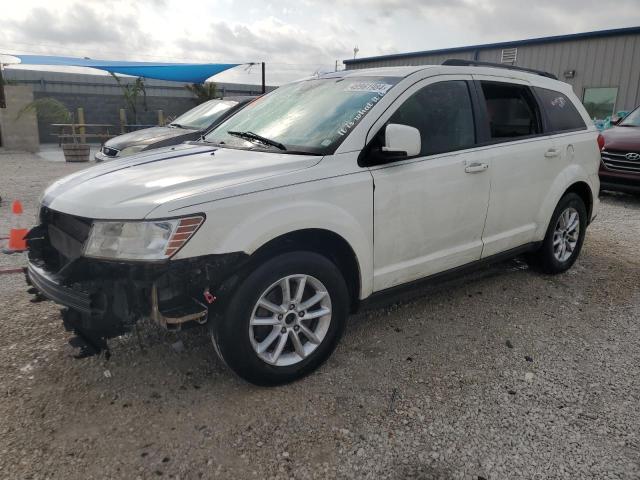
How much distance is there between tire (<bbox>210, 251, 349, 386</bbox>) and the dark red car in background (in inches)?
289

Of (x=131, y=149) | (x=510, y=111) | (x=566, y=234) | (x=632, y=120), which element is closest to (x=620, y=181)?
(x=632, y=120)

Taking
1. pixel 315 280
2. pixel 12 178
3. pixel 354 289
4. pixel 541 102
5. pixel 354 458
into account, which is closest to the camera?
pixel 354 458

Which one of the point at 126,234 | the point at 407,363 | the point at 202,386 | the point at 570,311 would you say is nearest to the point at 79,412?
the point at 202,386

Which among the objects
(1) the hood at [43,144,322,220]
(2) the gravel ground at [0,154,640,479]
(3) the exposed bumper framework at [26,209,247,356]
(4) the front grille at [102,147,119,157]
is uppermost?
(1) the hood at [43,144,322,220]

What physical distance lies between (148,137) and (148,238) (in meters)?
6.55

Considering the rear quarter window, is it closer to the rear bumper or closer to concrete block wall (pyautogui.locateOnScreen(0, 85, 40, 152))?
the rear bumper

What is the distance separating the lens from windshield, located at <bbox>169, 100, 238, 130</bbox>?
8859 mm

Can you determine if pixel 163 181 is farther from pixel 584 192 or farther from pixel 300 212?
pixel 584 192

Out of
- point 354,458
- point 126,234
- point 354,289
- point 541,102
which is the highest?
point 541,102

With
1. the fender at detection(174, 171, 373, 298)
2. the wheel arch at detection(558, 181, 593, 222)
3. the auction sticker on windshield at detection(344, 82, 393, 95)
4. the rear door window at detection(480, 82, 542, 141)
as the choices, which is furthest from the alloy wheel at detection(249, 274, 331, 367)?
the wheel arch at detection(558, 181, 593, 222)

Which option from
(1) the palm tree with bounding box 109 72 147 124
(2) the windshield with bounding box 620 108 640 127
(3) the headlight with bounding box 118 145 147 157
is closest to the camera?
(3) the headlight with bounding box 118 145 147 157

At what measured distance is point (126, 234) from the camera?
8.03ft

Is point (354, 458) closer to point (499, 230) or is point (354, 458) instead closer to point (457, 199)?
point (457, 199)

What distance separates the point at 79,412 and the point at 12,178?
9.93 m
